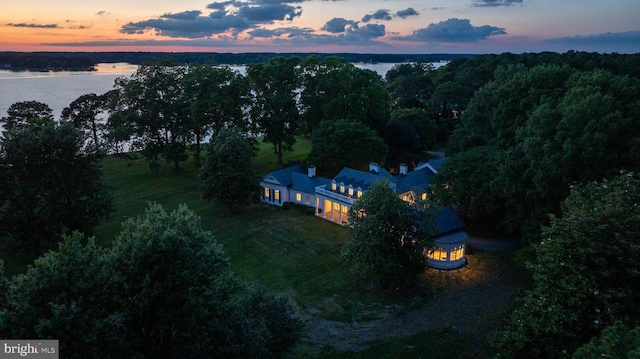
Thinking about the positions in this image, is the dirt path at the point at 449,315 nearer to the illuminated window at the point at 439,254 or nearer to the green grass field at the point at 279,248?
the green grass field at the point at 279,248

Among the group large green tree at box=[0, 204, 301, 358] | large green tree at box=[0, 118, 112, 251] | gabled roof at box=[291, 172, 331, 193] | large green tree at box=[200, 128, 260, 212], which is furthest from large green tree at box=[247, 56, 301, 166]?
large green tree at box=[0, 204, 301, 358]

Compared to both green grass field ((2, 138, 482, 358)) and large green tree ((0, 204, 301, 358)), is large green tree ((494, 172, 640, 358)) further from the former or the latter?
large green tree ((0, 204, 301, 358))

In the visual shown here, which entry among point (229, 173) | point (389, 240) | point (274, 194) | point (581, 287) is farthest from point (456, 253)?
point (229, 173)

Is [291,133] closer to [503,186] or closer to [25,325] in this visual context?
[503,186]

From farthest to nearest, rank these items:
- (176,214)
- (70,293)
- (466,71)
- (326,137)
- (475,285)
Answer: (466,71) < (326,137) < (475,285) < (176,214) < (70,293)

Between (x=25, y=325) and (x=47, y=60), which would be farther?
(x=47, y=60)

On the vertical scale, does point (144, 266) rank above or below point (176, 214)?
below

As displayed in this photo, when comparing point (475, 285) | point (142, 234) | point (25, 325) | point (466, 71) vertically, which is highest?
point (466, 71)

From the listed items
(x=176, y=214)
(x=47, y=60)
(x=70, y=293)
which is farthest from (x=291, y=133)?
(x=47, y=60)
